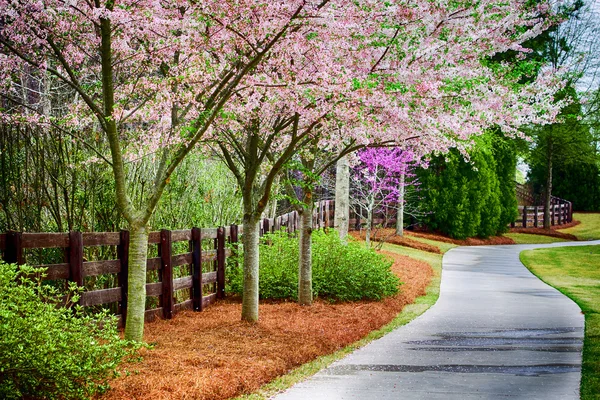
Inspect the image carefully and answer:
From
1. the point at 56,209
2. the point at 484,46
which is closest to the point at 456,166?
the point at 484,46

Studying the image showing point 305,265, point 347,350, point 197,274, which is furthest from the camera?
point 305,265

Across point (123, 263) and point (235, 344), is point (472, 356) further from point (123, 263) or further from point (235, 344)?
point (123, 263)

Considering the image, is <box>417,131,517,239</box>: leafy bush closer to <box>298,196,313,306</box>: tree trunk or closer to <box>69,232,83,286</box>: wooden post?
<box>298,196,313,306</box>: tree trunk

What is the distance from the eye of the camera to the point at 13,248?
7504 millimetres

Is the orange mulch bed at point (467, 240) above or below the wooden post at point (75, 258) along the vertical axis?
below

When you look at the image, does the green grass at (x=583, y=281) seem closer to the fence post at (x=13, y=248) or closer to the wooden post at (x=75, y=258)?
the wooden post at (x=75, y=258)

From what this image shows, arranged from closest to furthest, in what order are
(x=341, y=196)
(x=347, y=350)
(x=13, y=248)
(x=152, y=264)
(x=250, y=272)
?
(x=13, y=248) < (x=347, y=350) < (x=250, y=272) < (x=152, y=264) < (x=341, y=196)

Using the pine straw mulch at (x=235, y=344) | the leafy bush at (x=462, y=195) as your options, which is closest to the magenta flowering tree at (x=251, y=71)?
the pine straw mulch at (x=235, y=344)

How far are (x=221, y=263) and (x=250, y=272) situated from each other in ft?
9.11

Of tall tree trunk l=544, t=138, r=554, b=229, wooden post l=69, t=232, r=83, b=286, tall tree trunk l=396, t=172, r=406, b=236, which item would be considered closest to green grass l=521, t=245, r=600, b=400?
tall tree trunk l=396, t=172, r=406, b=236

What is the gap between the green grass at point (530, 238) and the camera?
34.2 metres

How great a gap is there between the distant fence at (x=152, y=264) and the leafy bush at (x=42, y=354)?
2189 millimetres

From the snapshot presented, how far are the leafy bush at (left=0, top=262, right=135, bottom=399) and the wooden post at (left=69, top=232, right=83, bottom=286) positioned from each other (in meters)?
2.68

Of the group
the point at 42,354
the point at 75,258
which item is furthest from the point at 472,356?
the point at 42,354
